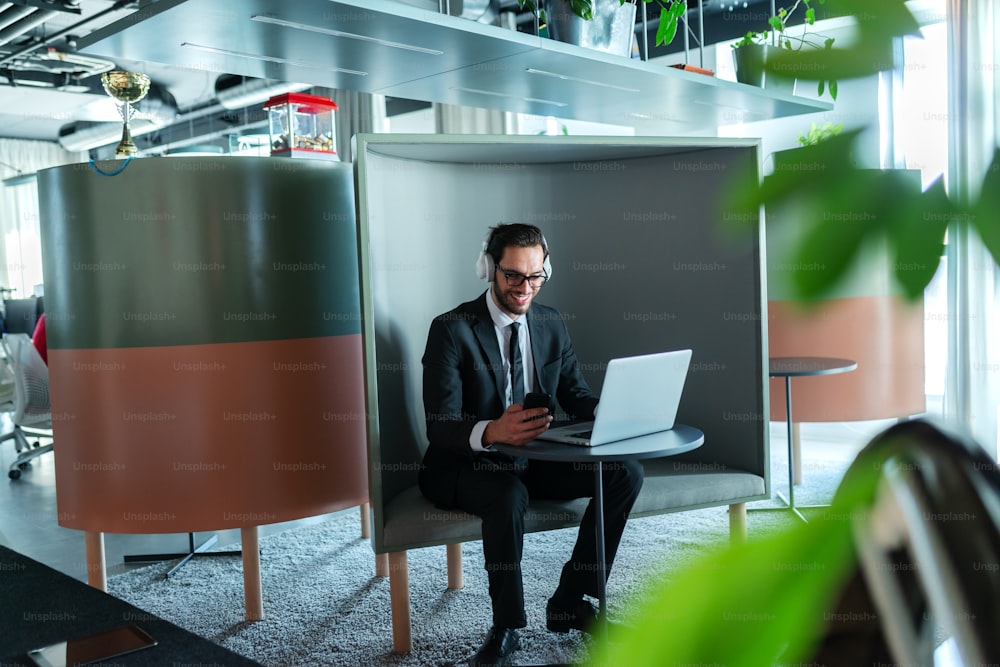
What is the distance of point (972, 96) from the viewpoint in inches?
9.2

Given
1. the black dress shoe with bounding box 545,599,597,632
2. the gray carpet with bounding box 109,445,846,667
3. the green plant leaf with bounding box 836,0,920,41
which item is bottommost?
the gray carpet with bounding box 109,445,846,667

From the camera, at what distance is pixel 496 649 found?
8.46 ft

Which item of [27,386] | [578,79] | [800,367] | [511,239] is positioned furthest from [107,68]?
[800,367]

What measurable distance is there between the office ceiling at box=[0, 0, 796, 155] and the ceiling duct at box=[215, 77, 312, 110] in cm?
1

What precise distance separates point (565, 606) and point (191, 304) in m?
1.60

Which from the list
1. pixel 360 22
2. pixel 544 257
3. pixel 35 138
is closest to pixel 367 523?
pixel 544 257

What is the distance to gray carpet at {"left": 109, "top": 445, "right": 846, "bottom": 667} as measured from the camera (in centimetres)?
280

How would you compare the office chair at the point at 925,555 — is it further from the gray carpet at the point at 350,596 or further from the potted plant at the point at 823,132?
the gray carpet at the point at 350,596

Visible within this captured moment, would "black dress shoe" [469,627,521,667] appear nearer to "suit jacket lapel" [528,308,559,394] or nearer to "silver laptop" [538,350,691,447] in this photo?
"silver laptop" [538,350,691,447]

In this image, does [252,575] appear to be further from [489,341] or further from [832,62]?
[832,62]

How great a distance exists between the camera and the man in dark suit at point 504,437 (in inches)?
105

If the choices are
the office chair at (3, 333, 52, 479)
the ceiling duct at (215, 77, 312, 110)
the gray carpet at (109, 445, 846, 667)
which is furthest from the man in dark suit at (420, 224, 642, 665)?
the ceiling duct at (215, 77, 312, 110)

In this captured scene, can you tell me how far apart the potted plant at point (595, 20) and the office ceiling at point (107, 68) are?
34cm

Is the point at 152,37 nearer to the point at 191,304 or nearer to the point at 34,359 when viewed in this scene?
the point at 191,304
